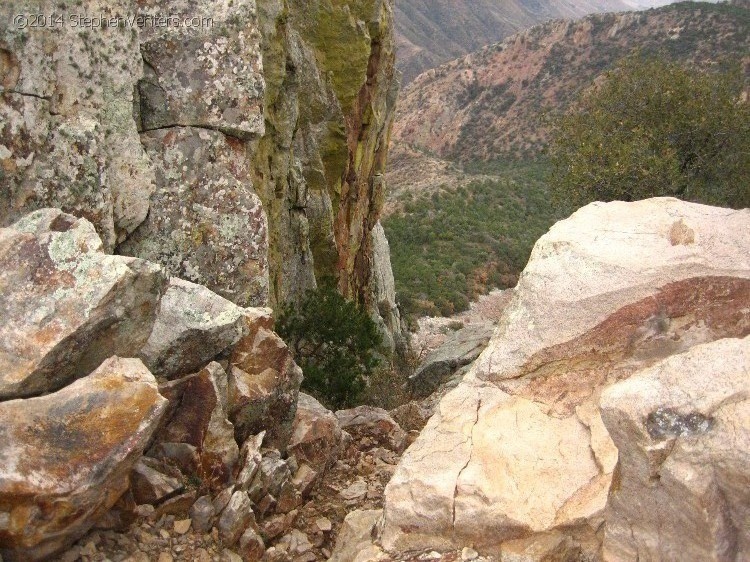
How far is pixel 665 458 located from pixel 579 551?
1346 mm

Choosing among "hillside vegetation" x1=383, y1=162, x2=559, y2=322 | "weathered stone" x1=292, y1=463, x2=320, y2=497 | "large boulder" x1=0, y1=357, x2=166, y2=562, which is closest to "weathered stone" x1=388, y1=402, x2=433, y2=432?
"weathered stone" x1=292, y1=463, x2=320, y2=497

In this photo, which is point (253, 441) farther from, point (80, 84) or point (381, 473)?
point (80, 84)

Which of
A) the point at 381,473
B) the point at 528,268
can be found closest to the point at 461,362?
the point at 381,473

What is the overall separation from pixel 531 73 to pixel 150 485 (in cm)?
8797

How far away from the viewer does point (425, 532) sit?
20.3 ft

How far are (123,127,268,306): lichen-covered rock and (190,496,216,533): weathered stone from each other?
3.62m

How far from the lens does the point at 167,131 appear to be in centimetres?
923

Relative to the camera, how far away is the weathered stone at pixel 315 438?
28.8 ft

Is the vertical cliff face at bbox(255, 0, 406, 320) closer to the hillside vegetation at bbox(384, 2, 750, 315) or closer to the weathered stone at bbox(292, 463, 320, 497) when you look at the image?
the weathered stone at bbox(292, 463, 320, 497)

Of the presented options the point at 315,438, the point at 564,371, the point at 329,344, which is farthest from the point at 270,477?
the point at 329,344

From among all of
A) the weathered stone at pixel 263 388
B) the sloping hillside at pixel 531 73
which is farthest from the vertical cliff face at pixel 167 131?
the sloping hillside at pixel 531 73

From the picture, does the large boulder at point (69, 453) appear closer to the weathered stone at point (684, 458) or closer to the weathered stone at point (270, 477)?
the weathered stone at point (270, 477)

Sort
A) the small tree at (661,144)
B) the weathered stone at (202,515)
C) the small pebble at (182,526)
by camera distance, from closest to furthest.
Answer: the small pebble at (182,526), the weathered stone at (202,515), the small tree at (661,144)

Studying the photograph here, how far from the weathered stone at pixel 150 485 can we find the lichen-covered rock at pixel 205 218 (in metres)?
3.35
